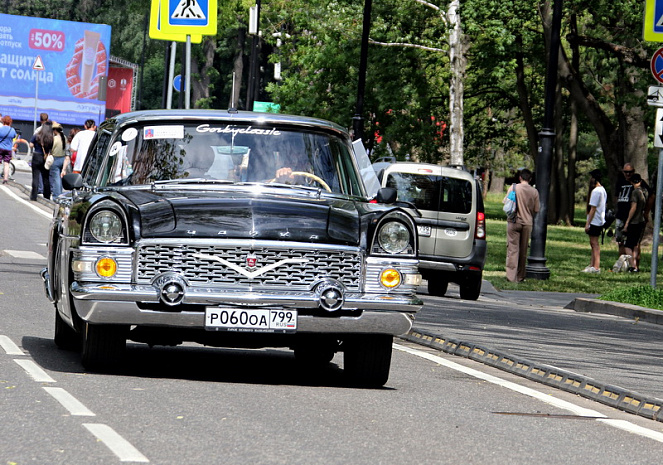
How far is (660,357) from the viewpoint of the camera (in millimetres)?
12625

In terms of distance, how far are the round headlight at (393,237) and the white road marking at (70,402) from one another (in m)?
2.18

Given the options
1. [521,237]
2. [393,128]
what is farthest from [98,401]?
[393,128]

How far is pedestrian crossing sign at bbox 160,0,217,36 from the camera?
18.8 m

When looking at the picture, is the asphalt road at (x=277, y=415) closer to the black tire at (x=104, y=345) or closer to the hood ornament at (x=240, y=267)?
the black tire at (x=104, y=345)

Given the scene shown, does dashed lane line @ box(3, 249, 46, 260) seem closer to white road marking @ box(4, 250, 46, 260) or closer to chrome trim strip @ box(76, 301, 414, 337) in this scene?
white road marking @ box(4, 250, 46, 260)

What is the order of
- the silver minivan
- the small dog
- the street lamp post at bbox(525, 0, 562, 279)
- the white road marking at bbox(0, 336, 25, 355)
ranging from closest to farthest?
1. the white road marking at bbox(0, 336, 25, 355)
2. the silver minivan
3. the street lamp post at bbox(525, 0, 562, 279)
4. the small dog

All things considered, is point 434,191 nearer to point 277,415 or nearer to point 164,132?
point 164,132

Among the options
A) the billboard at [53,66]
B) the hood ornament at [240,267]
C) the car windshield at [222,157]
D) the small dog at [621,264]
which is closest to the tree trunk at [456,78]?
the small dog at [621,264]

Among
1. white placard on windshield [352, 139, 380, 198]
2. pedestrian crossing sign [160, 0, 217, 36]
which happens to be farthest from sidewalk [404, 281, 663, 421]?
pedestrian crossing sign [160, 0, 217, 36]

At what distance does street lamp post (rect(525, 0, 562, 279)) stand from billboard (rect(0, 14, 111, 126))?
2050 inches

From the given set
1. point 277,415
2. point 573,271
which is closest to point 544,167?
point 573,271

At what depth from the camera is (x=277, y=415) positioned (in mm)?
7480

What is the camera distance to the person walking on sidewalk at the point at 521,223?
22609mm

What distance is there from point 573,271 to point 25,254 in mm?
12149
